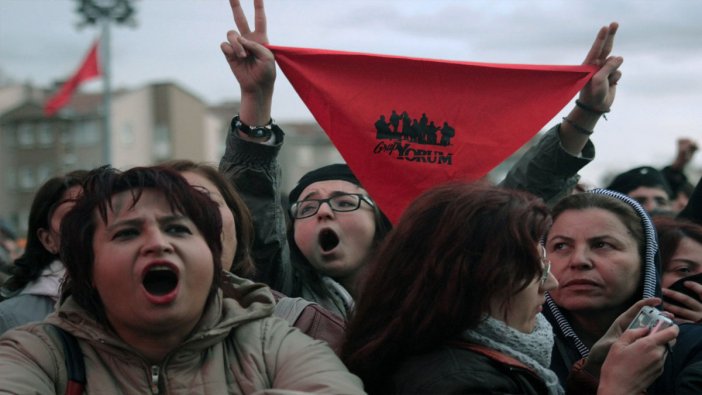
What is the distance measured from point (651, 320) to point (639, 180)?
3.77m

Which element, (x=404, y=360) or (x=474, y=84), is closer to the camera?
(x=404, y=360)

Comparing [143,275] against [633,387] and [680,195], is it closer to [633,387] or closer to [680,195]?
[633,387]

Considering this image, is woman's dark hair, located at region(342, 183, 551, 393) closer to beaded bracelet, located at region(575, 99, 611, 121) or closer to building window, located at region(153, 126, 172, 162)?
beaded bracelet, located at region(575, 99, 611, 121)

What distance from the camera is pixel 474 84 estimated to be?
13.8ft

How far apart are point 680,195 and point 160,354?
6.19 metres

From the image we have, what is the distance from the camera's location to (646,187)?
21.4ft

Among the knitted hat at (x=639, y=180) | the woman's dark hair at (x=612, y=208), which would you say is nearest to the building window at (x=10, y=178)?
the knitted hat at (x=639, y=180)

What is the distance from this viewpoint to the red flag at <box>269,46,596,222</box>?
13.4 ft

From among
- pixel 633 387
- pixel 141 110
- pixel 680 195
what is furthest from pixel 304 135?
pixel 633 387

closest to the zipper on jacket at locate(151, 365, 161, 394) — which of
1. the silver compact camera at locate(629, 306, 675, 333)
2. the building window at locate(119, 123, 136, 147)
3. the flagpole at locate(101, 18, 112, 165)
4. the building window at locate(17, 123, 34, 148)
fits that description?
the silver compact camera at locate(629, 306, 675, 333)

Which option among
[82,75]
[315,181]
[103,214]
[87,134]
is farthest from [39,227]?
[87,134]

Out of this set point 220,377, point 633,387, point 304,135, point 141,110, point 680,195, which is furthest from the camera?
point 304,135

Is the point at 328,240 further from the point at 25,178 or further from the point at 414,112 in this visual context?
the point at 25,178

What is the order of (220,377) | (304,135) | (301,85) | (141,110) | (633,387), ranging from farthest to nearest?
(304,135) → (141,110) → (301,85) → (633,387) → (220,377)
